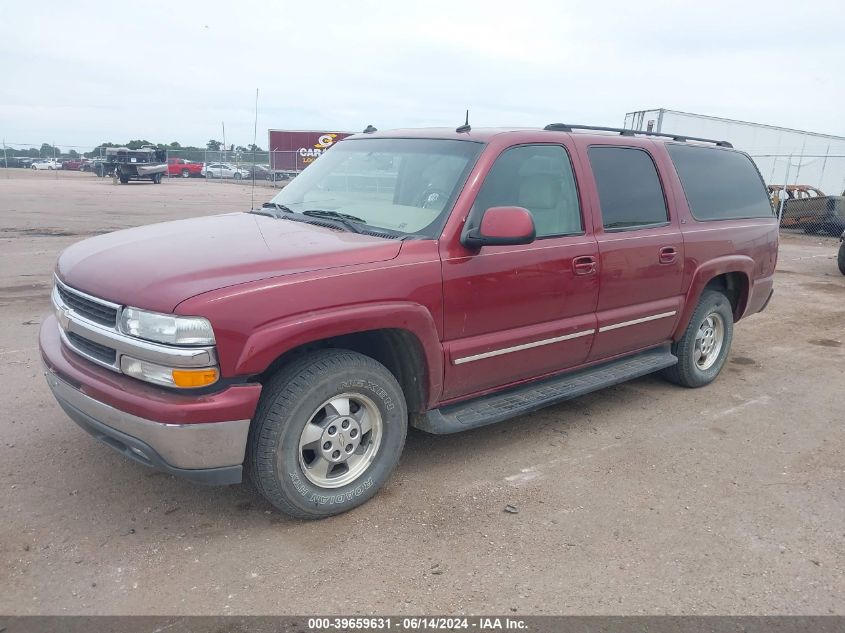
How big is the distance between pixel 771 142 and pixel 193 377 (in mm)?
29260

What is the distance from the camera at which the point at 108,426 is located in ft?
9.73

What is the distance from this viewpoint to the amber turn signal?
2773 mm

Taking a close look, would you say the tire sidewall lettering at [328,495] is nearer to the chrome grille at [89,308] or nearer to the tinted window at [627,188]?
the chrome grille at [89,308]

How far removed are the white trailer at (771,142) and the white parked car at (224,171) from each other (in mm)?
31636

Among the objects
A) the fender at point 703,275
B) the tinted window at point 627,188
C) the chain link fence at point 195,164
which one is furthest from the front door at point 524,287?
the chain link fence at point 195,164

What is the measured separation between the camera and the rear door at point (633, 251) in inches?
169

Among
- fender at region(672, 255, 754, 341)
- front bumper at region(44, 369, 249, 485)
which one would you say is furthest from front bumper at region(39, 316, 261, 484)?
fender at region(672, 255, 754, 341)

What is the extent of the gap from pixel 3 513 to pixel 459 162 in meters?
2.92

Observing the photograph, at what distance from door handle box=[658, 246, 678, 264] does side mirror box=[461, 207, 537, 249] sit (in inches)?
62.1

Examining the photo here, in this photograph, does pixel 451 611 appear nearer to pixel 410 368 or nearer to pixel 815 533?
pixel 410 368

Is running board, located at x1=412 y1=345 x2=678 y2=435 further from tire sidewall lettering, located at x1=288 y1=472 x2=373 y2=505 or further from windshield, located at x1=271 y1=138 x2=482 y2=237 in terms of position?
windshield, located at x1=271 y1=138 x2=482 y2=237

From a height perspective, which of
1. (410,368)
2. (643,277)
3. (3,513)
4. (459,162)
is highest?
(459,162)
